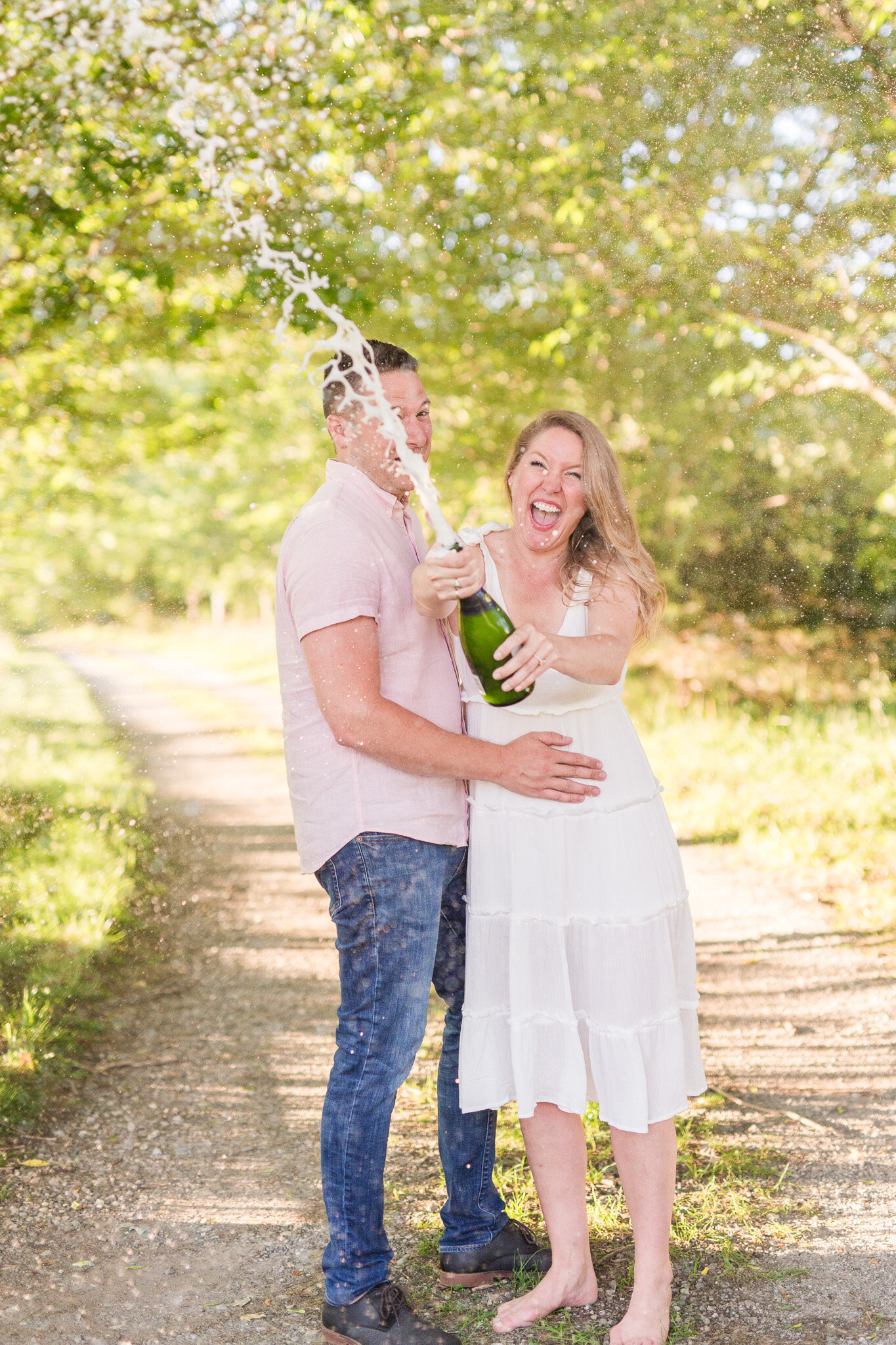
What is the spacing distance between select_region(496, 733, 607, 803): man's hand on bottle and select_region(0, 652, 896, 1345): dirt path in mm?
1055

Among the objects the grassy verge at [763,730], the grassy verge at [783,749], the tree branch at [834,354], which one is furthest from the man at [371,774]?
the tree branch at [834,354]

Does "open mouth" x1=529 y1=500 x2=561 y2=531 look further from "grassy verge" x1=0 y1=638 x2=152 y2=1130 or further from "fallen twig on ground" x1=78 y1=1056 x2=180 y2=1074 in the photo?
"fallen twig on ground" x1=78 y1=1056 x2=180 y2=1074

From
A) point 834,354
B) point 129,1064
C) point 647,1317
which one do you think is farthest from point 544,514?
point 834,354

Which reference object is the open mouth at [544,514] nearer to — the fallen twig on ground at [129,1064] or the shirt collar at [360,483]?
the shirt collar at [360,483]

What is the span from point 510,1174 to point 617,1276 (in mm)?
435

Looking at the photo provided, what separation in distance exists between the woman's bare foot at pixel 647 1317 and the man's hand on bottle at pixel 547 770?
0.92 m

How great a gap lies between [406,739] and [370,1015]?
515 millimetres

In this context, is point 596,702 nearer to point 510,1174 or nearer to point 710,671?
point 510,1174

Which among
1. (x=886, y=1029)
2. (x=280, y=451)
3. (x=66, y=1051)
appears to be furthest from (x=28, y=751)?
(x=886, y=1029)

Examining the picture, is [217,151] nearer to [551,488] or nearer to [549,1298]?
[551,488]

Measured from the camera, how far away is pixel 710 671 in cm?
709

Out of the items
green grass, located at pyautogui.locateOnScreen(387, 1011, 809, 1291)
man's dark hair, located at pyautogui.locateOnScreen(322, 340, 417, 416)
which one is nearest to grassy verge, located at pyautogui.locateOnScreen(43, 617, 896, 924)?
green grass, located at pyautogui.locateOnScreen(387, 1011, 809, 1291)

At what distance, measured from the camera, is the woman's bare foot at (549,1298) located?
2.04 meters

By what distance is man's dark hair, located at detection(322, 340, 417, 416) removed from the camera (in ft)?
6.31
